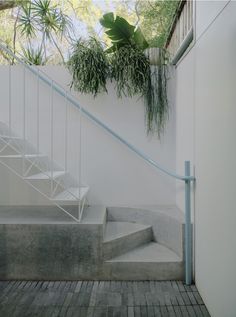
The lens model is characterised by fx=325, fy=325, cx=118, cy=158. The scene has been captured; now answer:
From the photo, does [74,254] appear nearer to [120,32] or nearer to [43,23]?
[120,32]

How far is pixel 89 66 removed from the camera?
3.80 metres

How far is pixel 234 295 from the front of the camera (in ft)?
6.35

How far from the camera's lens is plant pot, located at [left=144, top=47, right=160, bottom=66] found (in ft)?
13.1

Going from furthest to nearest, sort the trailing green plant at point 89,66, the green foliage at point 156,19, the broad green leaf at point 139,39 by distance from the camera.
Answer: the green foliage at point 156,19, the broad green leaf at point 139,39, the trailing green plant at point 89,66

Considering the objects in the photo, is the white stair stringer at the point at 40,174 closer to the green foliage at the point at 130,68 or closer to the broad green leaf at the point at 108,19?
the green foliage at the point at 130,68

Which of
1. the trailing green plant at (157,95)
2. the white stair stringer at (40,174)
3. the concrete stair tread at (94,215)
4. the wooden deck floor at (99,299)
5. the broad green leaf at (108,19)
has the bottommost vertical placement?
the wooden deck floor at (99,299)

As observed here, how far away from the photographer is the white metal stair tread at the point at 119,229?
10.9 feet

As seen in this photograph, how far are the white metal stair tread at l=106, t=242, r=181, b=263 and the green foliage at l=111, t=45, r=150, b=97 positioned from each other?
6.16ft

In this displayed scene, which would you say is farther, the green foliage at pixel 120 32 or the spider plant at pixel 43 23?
the spider plant at pixel 43 23

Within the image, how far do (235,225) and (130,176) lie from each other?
2.36 m

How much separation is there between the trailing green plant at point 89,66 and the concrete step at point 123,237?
165 cm

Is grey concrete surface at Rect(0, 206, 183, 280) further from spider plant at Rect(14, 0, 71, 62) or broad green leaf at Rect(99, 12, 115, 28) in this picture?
spider plant at Rect(14, 0, 71, 62)

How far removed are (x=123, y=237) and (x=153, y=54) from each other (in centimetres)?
223

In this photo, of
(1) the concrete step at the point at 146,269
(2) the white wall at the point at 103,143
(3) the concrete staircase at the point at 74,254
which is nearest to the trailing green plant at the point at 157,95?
(2) the white wall at the point at 103,143
